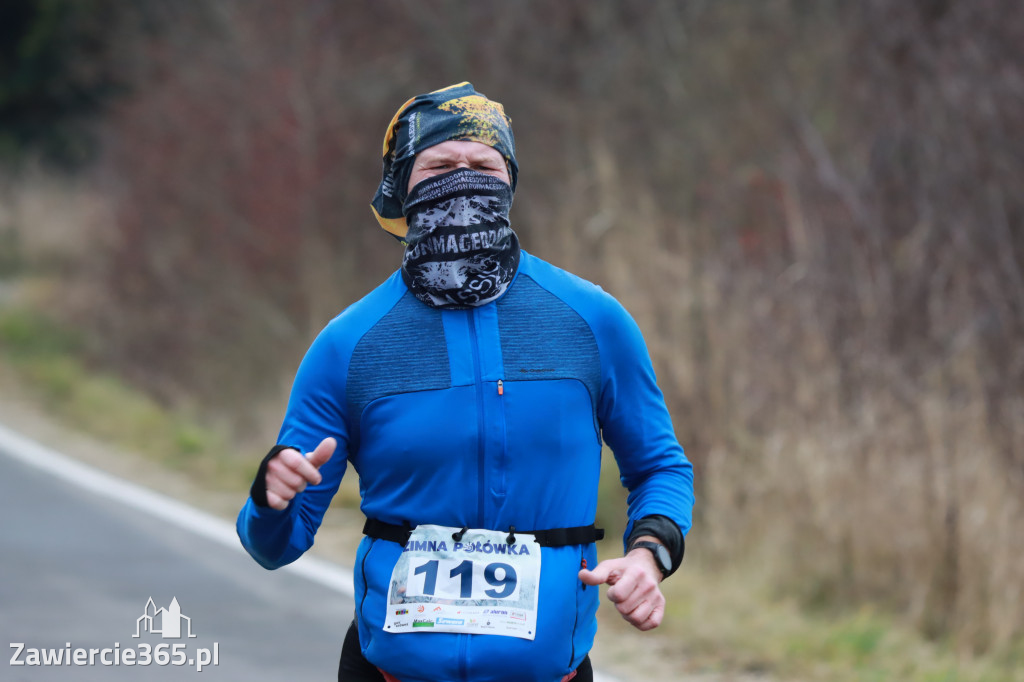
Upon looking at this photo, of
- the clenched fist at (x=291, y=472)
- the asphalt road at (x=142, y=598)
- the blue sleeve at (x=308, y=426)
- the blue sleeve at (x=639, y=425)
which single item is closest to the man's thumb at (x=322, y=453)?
the clenched fist at (x=291, y=472)

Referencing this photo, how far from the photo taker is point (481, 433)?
97.0 inches

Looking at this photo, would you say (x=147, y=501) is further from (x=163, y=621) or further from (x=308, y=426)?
(x=308, y=426)

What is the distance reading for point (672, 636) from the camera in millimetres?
6484

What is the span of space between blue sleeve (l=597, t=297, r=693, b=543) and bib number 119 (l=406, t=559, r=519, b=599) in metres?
0.25

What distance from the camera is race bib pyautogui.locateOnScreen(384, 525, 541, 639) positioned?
2486mm

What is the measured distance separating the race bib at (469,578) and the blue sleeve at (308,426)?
0.22m

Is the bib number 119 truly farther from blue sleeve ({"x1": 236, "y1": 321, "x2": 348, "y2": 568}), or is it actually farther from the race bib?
blue sleeve ({"x1": 236, "y1": 321, "x2": 348, "y2": 568})

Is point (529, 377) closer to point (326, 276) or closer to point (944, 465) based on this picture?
point (944, 465)

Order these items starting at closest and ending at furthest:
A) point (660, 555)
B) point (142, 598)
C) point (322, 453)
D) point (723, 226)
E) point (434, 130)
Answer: point (322, 453) → point (660, 555) → point (434, 130) → point (142, 598) → point (723, 226)

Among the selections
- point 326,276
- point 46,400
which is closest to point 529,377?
point 46,400

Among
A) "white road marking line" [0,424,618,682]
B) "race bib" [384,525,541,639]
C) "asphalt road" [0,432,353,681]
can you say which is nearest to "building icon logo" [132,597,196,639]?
"asphalt road" [0,432,353,681]

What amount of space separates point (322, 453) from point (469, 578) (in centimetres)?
35

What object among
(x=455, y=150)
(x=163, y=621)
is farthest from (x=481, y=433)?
(x=163, y=621)

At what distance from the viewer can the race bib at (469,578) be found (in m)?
2.49
